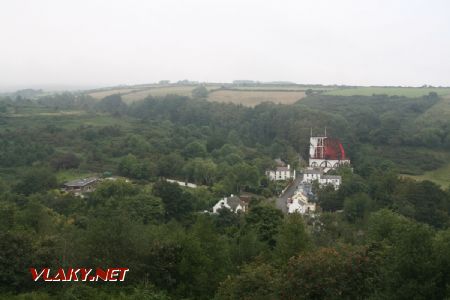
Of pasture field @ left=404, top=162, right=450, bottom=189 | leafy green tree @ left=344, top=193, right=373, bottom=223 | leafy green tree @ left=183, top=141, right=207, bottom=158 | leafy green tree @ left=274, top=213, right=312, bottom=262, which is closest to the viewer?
leafy green tree @ left=274, top=213, right=312, bottom=262

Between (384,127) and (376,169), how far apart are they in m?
16.2

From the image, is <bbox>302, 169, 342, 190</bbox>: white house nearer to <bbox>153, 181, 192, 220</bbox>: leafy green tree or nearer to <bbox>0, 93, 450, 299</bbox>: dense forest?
<bbox>0, 93, 450, 299</bbox>: dense forest

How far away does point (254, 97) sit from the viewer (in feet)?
336

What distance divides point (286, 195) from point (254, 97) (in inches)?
2307

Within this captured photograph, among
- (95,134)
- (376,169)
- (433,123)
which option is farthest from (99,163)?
(433,123)

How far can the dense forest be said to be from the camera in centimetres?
1435

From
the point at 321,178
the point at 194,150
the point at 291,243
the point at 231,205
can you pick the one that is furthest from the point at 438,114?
the point at 291,243

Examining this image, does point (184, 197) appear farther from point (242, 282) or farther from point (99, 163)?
point (242, 282)

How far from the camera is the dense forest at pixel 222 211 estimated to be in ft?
47.1

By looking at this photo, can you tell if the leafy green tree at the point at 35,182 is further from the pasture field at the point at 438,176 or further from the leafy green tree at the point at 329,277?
the pasture field at the point at 438,176

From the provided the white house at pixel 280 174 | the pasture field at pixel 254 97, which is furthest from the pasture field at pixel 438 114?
the pasture field at pixel 254 97

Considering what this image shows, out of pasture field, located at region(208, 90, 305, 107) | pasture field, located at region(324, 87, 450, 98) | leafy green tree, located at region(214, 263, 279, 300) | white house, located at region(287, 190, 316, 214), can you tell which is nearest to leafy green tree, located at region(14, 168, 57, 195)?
white house, located at region(287, 190, 316, 214)

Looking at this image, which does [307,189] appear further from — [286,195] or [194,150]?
[194,150]

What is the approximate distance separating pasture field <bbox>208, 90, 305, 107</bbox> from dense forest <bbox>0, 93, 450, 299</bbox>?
22.2 ft
